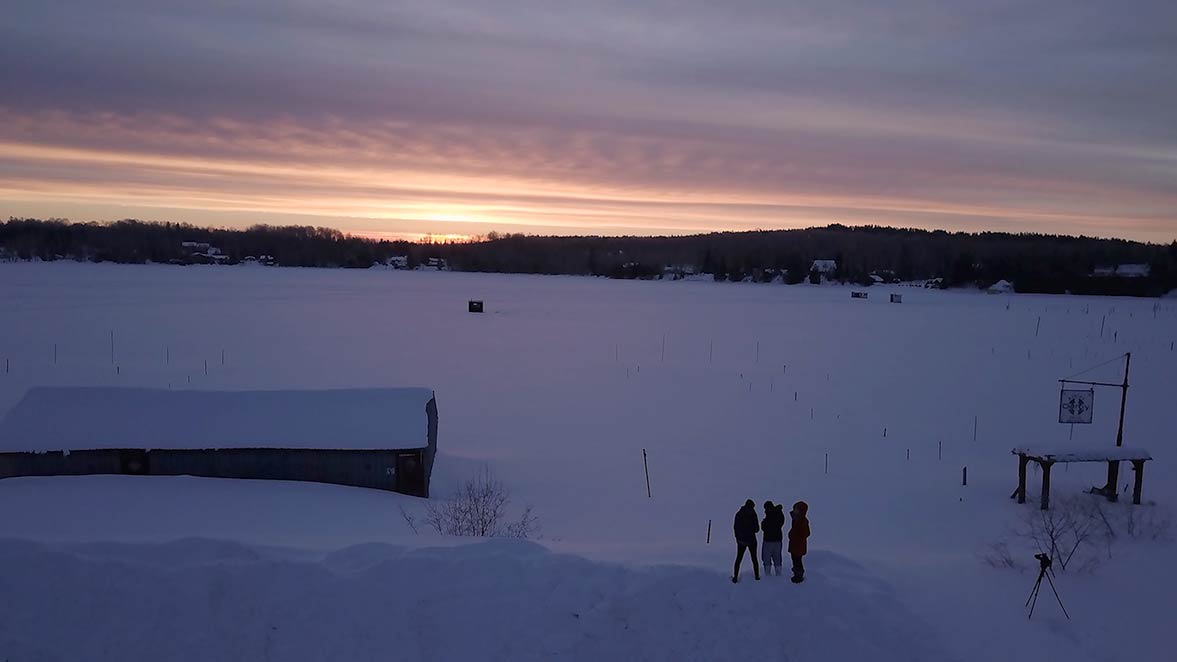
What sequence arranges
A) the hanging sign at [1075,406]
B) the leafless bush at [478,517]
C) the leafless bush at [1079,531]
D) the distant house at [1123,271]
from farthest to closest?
1. the distant house at [1123,271]
2. the hanging sign at [1075,406]
3. the leafless bush at [478,517]
4. the leafless bush at [1079,531]

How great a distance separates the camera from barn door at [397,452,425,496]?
59.1 ft

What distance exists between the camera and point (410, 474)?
18.0 m

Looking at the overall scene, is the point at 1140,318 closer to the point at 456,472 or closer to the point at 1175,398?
the point at 1175,398

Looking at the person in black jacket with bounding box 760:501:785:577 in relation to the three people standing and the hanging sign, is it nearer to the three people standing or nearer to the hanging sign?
the three people standing

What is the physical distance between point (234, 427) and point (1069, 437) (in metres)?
24.9

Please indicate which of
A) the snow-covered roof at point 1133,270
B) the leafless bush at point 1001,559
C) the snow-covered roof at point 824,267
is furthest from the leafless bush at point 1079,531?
the snow-covered roof at point 824,267

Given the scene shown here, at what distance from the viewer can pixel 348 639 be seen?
10.0 meters

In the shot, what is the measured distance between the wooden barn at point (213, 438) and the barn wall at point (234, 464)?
22 millimetres

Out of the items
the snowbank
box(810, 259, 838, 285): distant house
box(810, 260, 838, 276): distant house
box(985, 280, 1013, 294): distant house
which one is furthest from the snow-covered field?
box(810, 260, 838, 276): distant house

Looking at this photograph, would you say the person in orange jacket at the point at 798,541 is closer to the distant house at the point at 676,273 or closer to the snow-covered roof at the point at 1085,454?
the snow-covered roof at the point at 1085,454

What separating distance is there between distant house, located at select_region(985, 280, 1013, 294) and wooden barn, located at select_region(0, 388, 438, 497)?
11651 cm

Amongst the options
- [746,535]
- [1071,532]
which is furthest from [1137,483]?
[746,535]

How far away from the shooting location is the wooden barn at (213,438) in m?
17.3

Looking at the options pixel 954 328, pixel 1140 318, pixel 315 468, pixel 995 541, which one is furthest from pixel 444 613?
pixel 1140 318
